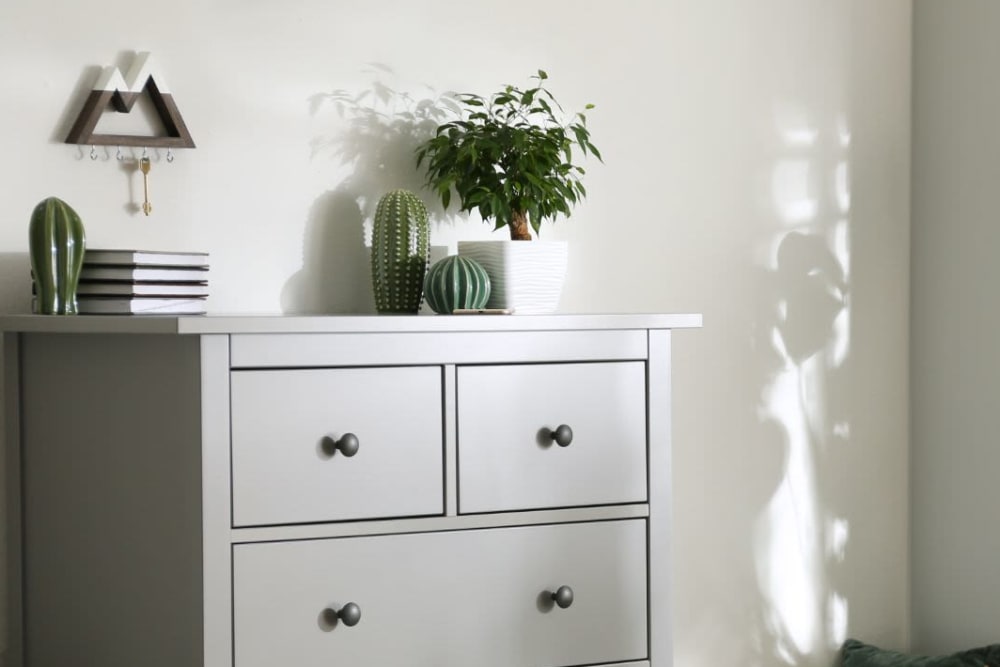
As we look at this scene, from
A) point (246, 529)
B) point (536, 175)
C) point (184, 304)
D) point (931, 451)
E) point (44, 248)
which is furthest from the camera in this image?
point (931, 451)

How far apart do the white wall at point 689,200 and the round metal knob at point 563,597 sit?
70 cm

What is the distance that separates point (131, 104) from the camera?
1.91 m

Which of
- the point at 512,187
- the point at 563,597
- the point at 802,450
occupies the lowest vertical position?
the point at 563,597

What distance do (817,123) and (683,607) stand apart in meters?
1.11

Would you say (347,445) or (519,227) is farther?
(519,227)

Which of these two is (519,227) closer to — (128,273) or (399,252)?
(399,252)

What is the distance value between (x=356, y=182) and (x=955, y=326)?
1357 millimetres

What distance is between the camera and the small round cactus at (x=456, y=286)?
180 cm

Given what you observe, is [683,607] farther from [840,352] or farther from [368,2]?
[368,2]

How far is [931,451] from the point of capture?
2.52 m

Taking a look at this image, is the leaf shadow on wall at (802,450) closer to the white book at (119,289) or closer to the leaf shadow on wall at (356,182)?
the leaf shadow on wall at (356,182)

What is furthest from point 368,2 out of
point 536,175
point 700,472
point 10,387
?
point 700,472

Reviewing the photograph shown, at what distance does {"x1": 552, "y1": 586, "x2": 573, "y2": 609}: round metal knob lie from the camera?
1.68 m

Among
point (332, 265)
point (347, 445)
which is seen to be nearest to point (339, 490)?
point (347, 445)
